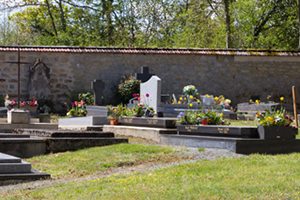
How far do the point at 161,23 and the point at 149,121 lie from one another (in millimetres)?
22357

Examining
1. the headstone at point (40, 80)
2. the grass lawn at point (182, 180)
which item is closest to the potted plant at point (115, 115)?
the grass lawn at point (182, 180)

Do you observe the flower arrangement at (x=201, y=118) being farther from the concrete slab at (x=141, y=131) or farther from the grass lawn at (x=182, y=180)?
the grass lawn at (x=182, y=180)

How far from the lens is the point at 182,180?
5.76m

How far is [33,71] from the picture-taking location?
19797 millimetres

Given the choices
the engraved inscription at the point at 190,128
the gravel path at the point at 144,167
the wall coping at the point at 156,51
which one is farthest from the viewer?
the wall coping at the point at 156,51

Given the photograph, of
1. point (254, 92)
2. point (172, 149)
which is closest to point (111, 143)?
point (172, 149)

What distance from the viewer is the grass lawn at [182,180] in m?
5.03

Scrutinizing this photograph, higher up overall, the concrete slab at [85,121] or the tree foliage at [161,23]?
the tree foliage at [161,23]

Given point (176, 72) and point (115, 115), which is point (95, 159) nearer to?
point (115, 115)

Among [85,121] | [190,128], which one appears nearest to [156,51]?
[85,121]

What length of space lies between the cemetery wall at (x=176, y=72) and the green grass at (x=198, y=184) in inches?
553

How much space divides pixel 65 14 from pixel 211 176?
92.9 feet

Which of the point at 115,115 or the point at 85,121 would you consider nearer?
the point at 115,115

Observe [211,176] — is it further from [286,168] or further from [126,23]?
[126,23]
